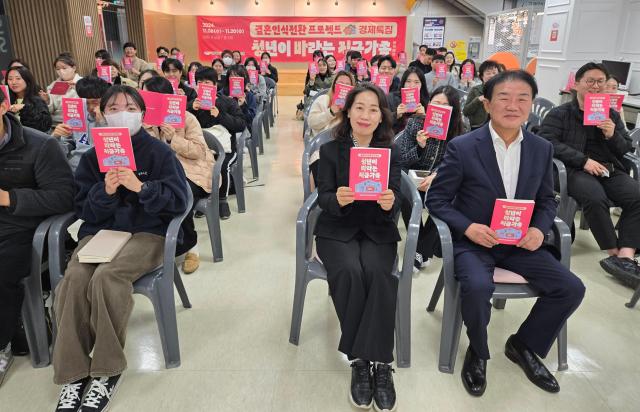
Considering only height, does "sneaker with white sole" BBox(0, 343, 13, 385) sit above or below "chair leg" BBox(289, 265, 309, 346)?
below

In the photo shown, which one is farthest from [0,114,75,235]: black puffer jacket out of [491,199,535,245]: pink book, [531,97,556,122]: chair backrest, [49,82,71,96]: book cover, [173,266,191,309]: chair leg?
[531,97,556,122]: chair backrest

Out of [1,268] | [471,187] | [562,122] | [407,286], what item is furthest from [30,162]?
[562,122]

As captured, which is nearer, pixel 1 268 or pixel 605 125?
pixel 1 268

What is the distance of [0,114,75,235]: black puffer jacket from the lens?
184cm

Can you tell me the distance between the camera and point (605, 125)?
2836mm

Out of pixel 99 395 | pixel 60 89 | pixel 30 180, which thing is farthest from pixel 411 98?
pixel 60 89

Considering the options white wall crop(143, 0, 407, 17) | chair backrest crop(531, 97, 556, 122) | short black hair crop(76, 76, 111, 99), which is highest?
white wall crop(143, 0, 407, 17)

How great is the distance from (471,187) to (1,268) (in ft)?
6.52

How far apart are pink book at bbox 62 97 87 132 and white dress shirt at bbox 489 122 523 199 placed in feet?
8.12

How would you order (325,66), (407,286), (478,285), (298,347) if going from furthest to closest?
(325,66) < (298,347) < (407,286) < (478,285)

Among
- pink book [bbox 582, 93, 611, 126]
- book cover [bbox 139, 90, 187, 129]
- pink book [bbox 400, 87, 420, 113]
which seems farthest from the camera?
pink book [bbox 400, 87, 420, 113]

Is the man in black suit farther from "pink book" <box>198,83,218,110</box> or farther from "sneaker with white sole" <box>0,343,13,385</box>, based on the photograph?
"pink book" <box>198,83,218,110</box>

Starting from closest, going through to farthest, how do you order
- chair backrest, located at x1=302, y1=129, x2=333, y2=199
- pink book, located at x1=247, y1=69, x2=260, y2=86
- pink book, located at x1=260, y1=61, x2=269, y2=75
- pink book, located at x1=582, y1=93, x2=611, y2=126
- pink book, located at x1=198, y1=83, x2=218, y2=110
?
1. chair backrest, located at x1=302, y1=129, x2=333, y2=199
2. pink book, located at x1=582, y1=93, x2=611, y2=126
3. pink book, located at x1=198, y1=83, x2=218, y2=110
4. pink book, located at x1=247, y1=69, x2=260, y2=86
5. pink book, located at x1=260, y1=61, x2=269, y2=75

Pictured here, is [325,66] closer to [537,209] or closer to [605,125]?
[605,125]
